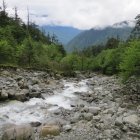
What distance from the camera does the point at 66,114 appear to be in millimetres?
31312

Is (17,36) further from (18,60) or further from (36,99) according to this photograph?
(36,99)

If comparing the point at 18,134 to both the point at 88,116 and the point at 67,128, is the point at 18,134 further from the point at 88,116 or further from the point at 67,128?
the point at 88,116

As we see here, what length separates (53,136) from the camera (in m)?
23.7

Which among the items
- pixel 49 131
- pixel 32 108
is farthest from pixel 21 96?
pixel 49 131

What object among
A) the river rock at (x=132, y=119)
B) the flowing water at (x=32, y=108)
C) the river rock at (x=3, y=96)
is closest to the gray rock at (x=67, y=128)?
the flowing water at (x=32, y=108)

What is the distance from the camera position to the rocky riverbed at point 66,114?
77.3 ft

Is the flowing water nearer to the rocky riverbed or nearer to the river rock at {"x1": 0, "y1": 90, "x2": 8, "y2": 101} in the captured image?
the rocky riverbed

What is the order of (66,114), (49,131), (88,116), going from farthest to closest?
1. (66,114)
2. (88,116)
3. (49,131)

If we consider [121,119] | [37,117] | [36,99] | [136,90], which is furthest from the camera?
[136,90]

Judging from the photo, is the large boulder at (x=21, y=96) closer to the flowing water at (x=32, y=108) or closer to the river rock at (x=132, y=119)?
the flowing water at (x=32, y=108)

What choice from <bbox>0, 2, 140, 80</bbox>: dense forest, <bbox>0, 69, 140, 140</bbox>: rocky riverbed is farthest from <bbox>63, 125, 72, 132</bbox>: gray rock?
<bbox>0, 2, 140, 80</bbox>: dense forest

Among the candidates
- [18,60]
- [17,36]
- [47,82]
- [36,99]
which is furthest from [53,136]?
[17,36]

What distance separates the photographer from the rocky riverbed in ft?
77.3

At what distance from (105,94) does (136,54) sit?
270 inches
